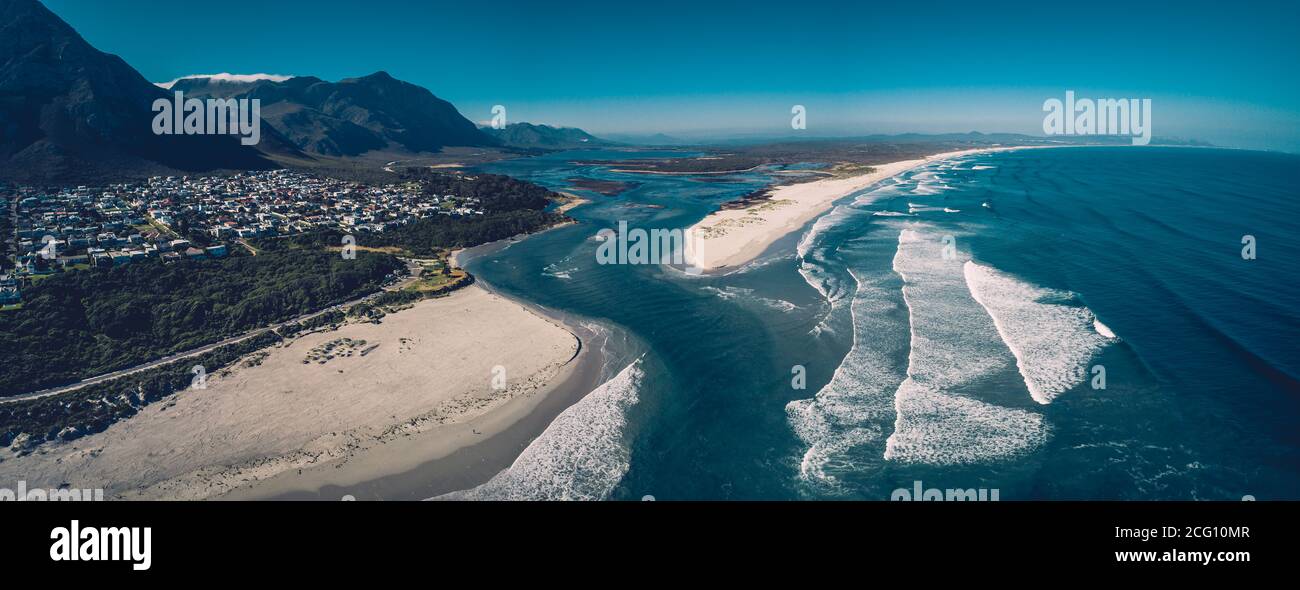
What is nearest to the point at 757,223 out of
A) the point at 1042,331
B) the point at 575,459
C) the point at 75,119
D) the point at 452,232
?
the point at 452,232

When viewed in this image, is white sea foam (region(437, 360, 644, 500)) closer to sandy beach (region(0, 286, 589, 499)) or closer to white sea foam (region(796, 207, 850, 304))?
sandy beach (region(0, 286, 589, 499))

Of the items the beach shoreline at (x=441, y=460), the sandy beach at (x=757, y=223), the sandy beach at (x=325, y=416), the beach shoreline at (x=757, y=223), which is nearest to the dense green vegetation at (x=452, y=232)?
the beach shoreline at (x=757, y=223)

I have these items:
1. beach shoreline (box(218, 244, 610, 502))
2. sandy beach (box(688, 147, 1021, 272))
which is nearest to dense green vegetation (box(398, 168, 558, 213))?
sandy beach (box(688, 147, 1021, 272))

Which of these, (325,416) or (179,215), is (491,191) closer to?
(179,215)

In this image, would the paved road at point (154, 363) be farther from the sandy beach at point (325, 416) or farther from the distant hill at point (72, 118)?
the distant hill at point (72, 118)
